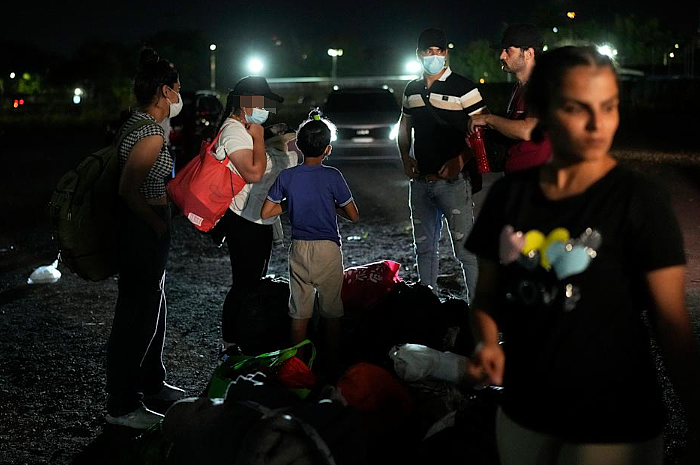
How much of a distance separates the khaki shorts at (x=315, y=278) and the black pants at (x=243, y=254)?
299 mm

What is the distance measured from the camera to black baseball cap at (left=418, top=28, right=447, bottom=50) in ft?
20.1

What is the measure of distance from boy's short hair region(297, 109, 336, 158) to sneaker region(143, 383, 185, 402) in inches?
62.1

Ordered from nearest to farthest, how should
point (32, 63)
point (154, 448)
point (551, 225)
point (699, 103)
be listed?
1. point (551, 225)
2. point (154, 448)
3. point (699, 103)
4. point (32, 63)

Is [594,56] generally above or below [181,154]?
above

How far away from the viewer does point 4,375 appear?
5793mm

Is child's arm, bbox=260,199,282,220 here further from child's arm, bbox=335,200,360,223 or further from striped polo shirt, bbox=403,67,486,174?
striped polo shirt, bbox=403,67,486,174

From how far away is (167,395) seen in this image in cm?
527

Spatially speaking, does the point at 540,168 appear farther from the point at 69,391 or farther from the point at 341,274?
the point at 69,391

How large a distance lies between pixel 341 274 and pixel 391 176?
11699 mm

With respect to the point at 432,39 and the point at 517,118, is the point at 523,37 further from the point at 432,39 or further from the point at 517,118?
the point at 432,39

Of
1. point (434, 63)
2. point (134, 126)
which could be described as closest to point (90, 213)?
point (134, 126)

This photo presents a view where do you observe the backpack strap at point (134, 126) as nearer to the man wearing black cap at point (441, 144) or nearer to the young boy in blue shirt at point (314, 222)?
the young boy in blue shirt at point (314, 222)

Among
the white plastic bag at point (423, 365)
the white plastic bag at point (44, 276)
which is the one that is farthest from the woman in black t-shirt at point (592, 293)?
the white plastic bag at point (44, 276)

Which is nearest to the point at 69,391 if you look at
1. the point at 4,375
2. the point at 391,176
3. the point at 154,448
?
the point at 4,375
